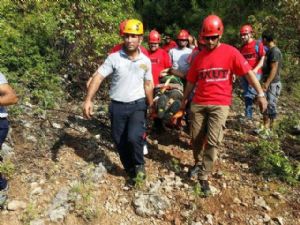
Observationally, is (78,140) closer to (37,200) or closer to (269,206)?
(37,200)

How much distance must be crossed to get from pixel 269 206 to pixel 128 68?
2.31 metres

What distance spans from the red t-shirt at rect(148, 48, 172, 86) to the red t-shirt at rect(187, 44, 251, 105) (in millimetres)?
1598

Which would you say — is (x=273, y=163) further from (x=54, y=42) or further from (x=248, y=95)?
(x=54, y=42)

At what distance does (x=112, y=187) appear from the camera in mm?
5074

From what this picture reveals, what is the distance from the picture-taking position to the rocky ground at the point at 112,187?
4559 mm

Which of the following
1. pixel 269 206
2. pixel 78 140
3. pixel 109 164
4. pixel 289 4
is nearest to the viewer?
pixel 269 206

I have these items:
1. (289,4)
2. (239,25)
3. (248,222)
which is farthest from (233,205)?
(239,25)

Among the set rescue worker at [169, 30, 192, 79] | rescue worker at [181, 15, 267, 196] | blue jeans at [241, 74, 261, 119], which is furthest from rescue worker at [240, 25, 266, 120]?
rescue worker at [181, 15, 267, 196]

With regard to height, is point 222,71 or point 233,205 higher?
point 222,71

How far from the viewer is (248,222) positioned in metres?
4.53

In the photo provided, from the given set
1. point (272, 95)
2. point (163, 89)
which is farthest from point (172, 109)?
point (272, 95)

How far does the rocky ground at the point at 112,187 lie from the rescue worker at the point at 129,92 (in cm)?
45

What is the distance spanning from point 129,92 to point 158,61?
1830 mm

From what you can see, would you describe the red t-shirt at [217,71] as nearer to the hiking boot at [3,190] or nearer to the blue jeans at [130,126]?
the blue jeans at [130,126]
